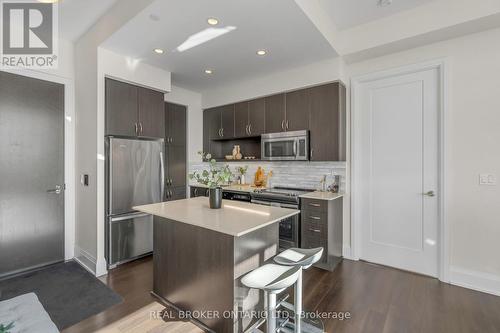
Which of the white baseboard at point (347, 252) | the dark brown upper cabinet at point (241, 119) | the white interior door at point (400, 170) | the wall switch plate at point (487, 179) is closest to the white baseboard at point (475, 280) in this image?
the white interior door at point (400, 170)

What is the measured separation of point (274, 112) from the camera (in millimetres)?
3906

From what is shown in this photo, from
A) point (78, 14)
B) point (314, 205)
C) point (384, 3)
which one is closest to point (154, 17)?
point (78, 14)

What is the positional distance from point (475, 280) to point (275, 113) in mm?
3179

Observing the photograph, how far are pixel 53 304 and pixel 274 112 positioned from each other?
355cm

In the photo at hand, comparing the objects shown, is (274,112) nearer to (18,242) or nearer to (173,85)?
(173,85)

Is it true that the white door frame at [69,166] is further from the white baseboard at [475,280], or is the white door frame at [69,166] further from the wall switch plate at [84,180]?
the white baseboard at [475,280]

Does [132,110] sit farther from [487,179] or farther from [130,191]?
[487,179]

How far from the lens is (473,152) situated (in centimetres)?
265

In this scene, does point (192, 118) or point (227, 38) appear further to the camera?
point (192, 118)

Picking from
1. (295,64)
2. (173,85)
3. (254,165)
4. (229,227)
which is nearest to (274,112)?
(295,64)

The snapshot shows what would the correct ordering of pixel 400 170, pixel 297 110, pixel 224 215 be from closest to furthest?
pixel 224 215, pixel 400 170, pixel 297 110

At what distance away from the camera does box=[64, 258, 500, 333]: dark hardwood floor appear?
2.04 meters

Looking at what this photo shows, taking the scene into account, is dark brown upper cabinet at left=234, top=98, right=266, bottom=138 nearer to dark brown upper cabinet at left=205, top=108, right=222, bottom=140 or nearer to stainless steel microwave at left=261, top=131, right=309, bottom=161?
stainless steel microwave at left=261, top=131, right=309, bottom=161

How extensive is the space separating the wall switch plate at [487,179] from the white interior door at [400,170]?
39 cm
